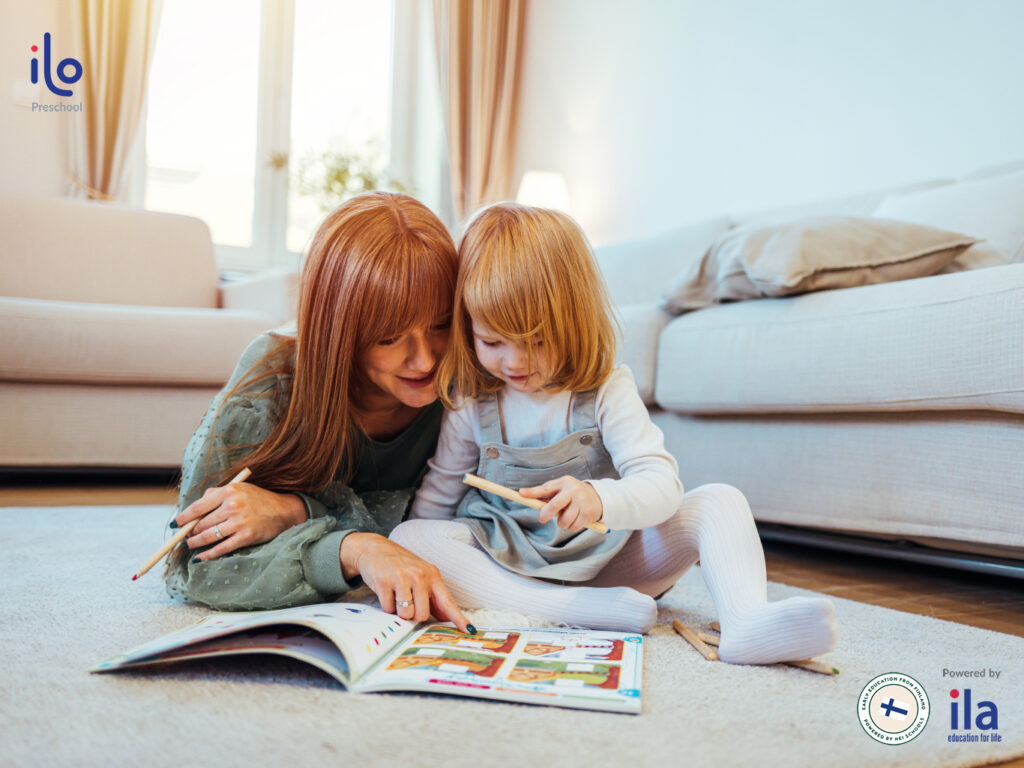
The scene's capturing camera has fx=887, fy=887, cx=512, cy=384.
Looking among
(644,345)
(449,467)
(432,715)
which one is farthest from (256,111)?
(432,715)

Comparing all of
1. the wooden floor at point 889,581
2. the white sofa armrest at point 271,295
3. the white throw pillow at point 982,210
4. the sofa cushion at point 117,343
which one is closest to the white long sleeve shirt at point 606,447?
the wooden floor at point 889,581

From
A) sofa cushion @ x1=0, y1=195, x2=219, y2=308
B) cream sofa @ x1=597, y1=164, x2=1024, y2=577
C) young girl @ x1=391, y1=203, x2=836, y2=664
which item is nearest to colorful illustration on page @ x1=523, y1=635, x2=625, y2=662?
young girl @ x1=391, y1=203, x2=836, y2=664

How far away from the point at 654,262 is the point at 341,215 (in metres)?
1.46

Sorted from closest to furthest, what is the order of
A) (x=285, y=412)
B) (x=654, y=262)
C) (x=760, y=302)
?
(x=285, y=412)
(x=760, y=302)
(x=654, y=262)

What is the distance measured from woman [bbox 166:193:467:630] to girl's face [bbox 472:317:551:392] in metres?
0.06

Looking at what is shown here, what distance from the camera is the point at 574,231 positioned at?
979 mm

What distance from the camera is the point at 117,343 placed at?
195 cm

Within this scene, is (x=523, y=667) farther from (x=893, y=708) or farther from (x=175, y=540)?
(x=175, y=540)

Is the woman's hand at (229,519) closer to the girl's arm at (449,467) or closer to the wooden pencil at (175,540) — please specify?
the wooden pencil at (175,540)

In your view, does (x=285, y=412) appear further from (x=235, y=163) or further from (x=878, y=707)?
(x=235, y=163)

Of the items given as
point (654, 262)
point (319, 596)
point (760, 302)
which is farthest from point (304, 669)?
point (654, 262)

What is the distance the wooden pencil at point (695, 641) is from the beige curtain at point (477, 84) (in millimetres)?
3209

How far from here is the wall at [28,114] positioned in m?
3.24

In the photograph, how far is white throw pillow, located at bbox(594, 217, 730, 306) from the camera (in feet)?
7.49
